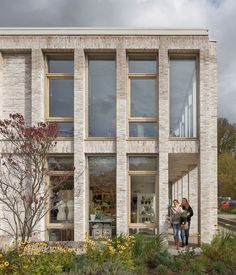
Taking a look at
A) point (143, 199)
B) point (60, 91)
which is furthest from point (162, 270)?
point (60, 91)

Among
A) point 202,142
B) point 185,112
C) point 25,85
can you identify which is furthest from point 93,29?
point 202,142

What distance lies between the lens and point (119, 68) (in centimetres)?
1563

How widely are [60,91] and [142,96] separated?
9.84 feet

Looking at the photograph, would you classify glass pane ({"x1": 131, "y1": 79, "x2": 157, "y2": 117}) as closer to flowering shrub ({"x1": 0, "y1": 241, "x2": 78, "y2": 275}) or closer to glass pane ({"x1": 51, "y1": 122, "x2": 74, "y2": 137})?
glass pane ({"x1": 51, "y1": 122, "x2": 74, "y2": 137})

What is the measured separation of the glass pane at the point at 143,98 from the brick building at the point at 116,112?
0.04 meters

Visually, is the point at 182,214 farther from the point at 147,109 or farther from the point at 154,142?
the point at 147,109

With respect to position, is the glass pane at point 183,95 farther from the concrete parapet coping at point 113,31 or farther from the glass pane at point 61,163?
the glass pane at point 61,163

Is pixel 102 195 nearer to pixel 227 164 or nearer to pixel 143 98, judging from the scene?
pixel 143 98

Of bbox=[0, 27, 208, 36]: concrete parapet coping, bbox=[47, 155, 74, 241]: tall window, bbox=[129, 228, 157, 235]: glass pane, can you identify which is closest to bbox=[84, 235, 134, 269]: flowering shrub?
bbox=[129, 228, 157, 235]: glass pane

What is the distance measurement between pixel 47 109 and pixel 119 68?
2.99 meters

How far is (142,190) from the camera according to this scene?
15.8 m

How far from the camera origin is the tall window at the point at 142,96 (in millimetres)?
15836

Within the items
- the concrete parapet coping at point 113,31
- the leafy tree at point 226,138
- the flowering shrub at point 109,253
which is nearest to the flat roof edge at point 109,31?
the concrete parapet coping at point 113,31

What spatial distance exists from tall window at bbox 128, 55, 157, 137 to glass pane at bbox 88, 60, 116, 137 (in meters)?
0.66
